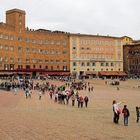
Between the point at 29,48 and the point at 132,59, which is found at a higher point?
the point at 29,48

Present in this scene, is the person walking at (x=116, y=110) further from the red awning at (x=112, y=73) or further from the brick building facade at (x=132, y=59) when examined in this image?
the brick building facade at (x=132, y=59)

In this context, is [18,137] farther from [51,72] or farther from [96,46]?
[96,46]

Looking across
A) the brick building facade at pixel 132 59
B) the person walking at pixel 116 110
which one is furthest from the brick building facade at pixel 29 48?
the person walking at pixel 116 110

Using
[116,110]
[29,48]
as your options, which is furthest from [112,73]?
[116,110]

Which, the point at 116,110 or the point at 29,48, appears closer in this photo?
the point at 116,110

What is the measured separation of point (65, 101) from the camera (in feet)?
129

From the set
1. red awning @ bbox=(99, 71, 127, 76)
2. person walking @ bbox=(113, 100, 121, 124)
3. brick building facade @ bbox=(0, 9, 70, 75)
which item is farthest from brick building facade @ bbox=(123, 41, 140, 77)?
person walking @ bbox=(113, 100, 121, 124)

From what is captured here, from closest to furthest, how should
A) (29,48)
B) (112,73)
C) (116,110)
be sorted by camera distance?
(116,110)
(29,48)
(112,73)

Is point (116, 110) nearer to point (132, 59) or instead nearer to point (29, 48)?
point (29, 48)

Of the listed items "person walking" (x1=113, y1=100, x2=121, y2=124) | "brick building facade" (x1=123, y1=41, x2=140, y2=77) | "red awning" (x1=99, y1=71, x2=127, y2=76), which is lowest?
"person walking" (x1=113, y1=100, x2=121, y2=124)

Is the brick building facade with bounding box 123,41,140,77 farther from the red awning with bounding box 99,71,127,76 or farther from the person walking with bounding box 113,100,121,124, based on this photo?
the person walking with bounding box 113,100,121,124

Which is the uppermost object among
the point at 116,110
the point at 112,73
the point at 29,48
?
the point at 29,48

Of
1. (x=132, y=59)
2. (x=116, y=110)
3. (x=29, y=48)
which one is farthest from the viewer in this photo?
(x=132, y=59)

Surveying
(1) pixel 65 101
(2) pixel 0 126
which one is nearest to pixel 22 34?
(1) pixel 65 101
